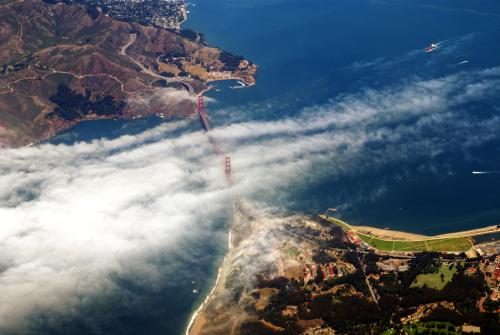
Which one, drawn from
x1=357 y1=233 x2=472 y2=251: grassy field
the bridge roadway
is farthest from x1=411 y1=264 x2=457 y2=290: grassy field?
the bridge roadway

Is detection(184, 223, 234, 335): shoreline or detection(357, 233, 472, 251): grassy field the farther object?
detection(357, 233, 472, 251): grassy field

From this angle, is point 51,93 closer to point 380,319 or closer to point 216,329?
point 216,329

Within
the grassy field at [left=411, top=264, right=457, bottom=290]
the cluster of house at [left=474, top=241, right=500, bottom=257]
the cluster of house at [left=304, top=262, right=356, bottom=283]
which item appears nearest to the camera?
the grassy field at [left=411, top=264, right=457, bottom=290]

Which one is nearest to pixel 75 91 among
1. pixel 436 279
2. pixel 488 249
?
pixel 436 279

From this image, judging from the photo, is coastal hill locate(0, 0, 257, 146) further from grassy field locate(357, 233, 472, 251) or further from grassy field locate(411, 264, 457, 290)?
grassy field locate(411, 264, 457, 290)

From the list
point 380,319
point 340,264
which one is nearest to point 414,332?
point 380,319

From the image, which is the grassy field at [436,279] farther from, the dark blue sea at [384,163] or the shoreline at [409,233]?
the dark blue sea at [384,163]
